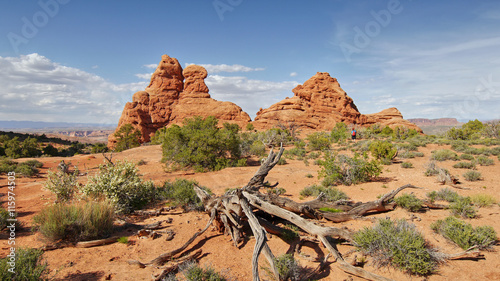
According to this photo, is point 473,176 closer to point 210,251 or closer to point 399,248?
point 399,248

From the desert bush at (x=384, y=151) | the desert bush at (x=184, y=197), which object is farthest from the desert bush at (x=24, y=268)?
the desert bush at (x=384, y=151)

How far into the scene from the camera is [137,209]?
7797mm

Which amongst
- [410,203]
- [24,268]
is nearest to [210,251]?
[24,268]

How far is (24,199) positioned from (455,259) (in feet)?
42.9

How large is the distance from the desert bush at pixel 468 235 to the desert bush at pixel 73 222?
25.5ft

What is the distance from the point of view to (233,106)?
6038 cm

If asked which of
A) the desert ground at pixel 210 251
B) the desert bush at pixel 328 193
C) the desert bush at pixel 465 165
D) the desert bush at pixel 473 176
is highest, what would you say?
the desert bush at pixel 465 165

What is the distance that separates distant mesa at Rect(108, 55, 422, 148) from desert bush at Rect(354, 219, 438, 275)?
51.5 metres

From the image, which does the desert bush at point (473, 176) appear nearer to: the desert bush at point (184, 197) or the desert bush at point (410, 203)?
the desert bush at point (410, 203)

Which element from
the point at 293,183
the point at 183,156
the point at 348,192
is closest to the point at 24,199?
the point at 183,156

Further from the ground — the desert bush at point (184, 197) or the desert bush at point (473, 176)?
the desert bush at point (473, 176)

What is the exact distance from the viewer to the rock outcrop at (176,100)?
5634 cm

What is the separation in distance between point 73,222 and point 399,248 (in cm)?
671

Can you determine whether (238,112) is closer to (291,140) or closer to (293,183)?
(291,140)
